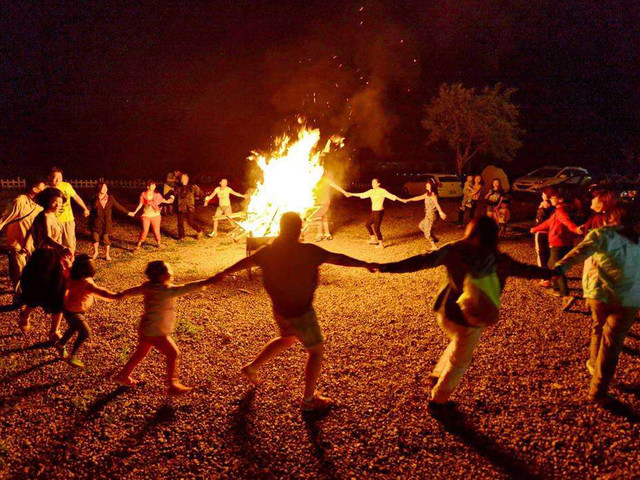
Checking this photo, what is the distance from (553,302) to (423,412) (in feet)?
15.4

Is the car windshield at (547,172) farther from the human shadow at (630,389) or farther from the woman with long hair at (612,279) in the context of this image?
the woman with long hair at (612,279)

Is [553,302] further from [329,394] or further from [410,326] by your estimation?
[329,394]

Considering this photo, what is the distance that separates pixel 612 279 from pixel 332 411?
10.1ft

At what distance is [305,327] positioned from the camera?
4027 mm

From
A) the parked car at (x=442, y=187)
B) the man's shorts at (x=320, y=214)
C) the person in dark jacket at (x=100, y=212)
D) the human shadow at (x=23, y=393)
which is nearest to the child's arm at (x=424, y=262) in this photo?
the human shadow at (x=23, y=393)

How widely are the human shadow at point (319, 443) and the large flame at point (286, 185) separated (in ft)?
20.7

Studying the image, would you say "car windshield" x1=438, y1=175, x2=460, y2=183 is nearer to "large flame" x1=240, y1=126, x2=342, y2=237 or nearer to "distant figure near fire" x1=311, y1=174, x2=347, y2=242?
"distant figure near fire" x1=311, y1=174, x2=347, y2=242

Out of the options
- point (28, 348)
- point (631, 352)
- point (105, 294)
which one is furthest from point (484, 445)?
point (28, 348)

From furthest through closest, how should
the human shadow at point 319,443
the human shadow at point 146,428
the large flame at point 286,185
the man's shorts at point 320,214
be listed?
the man's shorts at point 320,214 → the large flame at point 286,185 → the human shadow at point 146,428 → the human shadow at point 319,443

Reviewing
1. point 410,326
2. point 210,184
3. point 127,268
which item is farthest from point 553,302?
point 210,184

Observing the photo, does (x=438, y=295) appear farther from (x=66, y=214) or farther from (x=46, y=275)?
(x=66, y=214)

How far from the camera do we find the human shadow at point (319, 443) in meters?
3.60

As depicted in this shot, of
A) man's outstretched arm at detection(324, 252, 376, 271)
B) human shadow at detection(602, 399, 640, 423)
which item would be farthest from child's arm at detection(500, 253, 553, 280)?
human shadow at detection(602, 399, 640, 423)

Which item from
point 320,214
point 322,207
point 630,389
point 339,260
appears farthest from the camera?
point 320,214
